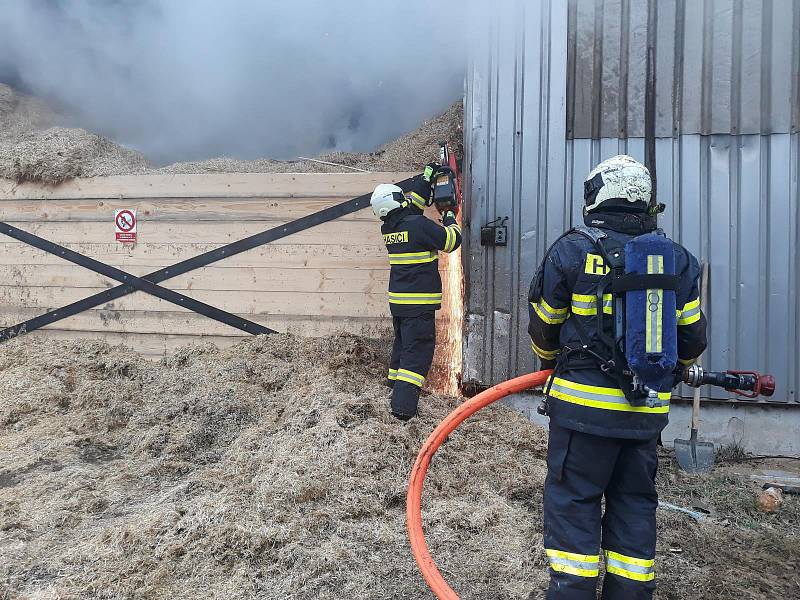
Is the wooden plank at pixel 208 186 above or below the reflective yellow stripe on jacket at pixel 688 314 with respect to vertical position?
above

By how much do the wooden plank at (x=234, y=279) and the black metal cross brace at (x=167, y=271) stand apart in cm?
8

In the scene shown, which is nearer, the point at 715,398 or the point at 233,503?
the point at 233,503

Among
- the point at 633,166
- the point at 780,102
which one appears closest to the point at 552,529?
the point at 633,166

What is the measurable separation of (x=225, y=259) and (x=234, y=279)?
0.68 ft

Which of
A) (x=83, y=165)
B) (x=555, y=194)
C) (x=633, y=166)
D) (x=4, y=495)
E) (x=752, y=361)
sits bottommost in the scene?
(x=4, y=495)

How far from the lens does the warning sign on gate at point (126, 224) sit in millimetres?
5621

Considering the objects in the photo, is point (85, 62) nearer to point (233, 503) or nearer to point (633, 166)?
point (233, 503)

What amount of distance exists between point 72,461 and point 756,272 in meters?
5.14


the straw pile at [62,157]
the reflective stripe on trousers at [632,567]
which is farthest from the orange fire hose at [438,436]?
the straw pile at [62,157]

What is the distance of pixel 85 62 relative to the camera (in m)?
7.74

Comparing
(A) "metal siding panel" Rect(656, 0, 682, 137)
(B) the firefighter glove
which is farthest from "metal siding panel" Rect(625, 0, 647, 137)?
(B) the firefighter glove

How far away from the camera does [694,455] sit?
4.16m

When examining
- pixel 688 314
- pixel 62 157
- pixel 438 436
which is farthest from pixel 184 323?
pixel 688 314

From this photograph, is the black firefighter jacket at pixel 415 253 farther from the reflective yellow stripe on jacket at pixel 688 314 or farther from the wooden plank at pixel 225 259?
the reflective yellow stripe on jacket at pixel 688 314
